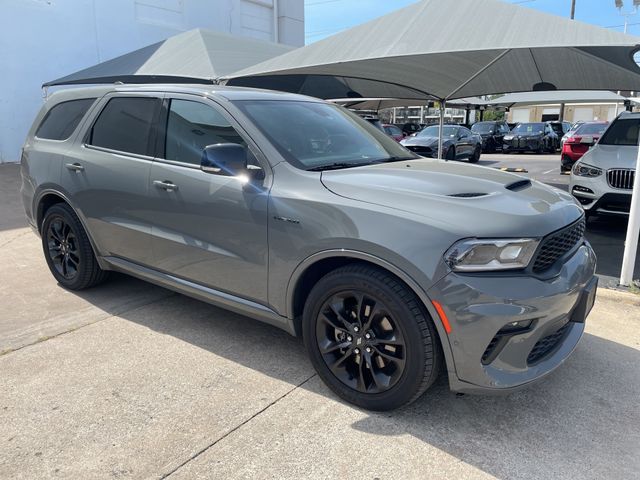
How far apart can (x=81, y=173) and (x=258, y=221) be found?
197 centimetres

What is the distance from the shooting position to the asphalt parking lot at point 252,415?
2.41 metres

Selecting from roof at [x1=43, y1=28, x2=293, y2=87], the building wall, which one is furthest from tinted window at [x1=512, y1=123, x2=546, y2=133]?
the building wall

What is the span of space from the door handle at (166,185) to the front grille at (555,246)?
91.9 inches

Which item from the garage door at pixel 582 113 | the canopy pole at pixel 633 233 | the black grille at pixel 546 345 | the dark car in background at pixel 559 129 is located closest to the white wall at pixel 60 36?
the canopy pole at pixel 633 233

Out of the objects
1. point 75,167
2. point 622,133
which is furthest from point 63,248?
point 622,133

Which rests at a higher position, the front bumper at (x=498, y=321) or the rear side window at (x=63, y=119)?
the rear side window at (x=63, y=119)

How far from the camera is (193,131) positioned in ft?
11.5

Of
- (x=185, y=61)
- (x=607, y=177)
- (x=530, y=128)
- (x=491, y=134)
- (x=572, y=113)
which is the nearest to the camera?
(x=607, y=177)

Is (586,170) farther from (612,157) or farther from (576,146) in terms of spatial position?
(576,146)

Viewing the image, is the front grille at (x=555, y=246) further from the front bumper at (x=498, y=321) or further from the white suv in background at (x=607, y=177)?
the white suv in background at (x=607, y=177)

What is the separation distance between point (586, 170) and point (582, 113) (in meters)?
61.1

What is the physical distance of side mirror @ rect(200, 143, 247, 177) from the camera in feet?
9.52

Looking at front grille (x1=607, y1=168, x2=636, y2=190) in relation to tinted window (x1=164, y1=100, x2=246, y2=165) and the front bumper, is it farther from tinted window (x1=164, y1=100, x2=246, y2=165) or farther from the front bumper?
tinted window (x1=164, y1=100, x2=246, y2=165)

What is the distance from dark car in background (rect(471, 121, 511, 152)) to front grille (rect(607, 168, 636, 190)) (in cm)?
1871
